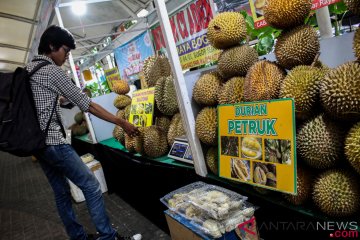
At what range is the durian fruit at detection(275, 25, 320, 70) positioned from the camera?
1245 mm

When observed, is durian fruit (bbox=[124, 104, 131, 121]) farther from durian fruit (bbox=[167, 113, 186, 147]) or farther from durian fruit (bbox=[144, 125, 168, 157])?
durian fruit (bbox=[167, 113, 186, 147])

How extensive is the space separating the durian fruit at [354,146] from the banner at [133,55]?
4.84 meters

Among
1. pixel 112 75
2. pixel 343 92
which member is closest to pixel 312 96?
pixel 343 92

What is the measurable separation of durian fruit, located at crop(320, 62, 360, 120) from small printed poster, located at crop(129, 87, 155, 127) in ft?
5.78

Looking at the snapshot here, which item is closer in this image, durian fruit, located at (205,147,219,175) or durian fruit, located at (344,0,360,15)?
durian fruit, located at (344,0,360,15)

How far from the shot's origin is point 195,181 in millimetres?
1909

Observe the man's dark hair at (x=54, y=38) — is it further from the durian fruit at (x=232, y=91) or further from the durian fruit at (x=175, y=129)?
the durian fruit at (x=232, y=91)

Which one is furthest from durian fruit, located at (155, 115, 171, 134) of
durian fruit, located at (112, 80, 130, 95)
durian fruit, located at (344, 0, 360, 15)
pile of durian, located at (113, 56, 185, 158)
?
durian fruit, located at (344, 0, 360, 15)

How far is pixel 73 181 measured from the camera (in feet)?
7.65

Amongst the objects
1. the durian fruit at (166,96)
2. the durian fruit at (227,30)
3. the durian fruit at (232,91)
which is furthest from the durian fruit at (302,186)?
the durian fruit at (166,96)

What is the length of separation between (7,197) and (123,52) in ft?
13.1

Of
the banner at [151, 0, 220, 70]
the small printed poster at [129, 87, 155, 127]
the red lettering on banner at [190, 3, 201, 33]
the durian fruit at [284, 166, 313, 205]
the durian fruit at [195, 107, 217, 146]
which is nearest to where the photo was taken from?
the durian fruit at [284, 166, 313, 205]

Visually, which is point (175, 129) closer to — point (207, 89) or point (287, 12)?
point (207, 89)

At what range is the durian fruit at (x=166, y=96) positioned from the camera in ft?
7.79
